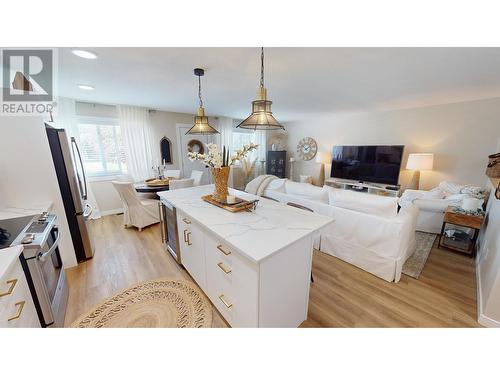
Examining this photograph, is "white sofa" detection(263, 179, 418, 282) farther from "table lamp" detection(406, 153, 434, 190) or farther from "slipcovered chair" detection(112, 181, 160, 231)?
"slipcovered chair" detection(112, 181, 160, 231)

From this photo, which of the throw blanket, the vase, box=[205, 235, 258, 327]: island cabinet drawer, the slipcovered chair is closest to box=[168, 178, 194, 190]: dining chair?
the slipcovered chair

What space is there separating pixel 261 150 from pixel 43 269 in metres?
5.95

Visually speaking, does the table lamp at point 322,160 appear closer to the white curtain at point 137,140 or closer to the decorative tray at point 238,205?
the decorative tray at point 238,205

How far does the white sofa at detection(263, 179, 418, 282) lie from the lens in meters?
1.85

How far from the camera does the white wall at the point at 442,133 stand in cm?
315

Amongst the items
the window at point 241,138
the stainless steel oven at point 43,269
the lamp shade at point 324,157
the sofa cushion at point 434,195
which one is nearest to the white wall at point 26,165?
the stainless steel oven at point 43,269

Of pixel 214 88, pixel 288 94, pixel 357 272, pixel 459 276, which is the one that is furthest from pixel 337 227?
pixel 214 88

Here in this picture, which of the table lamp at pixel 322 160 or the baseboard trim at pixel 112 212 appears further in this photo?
the table lamp at pixel 322 160

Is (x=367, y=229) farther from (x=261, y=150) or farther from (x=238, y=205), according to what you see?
(x=261, y=150)

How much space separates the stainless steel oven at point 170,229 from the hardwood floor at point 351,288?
0.51ft

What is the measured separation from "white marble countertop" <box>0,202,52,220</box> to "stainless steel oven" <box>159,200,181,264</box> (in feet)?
3.42

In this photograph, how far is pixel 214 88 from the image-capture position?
264cm

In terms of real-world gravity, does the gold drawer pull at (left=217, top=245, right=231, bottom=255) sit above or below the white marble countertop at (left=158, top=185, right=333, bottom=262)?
below

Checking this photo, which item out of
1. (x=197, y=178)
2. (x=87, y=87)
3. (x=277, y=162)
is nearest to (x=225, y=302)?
(x=197, y=178)
